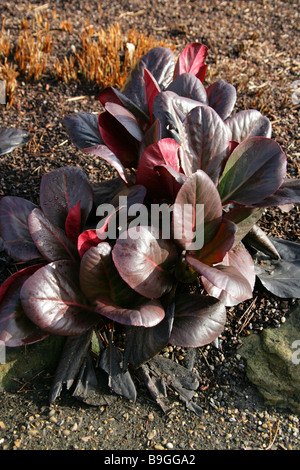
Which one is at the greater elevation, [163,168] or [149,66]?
[149,66]

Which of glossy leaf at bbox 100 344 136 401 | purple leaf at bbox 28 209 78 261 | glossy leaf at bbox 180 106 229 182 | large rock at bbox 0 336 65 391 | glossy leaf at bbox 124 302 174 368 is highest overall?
glossy leaf at bbox 180 106 229 182

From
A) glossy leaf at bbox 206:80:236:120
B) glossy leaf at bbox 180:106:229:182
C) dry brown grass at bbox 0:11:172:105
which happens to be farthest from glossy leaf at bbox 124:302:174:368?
dry brown grass at bbox 0:11:172:105

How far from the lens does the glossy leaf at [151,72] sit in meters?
2.40

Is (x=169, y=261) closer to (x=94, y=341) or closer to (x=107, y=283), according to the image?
(x=107, y=283)

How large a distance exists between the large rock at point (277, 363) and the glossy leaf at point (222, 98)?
40.4 inches

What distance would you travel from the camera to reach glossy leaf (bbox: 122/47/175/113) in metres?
2.40

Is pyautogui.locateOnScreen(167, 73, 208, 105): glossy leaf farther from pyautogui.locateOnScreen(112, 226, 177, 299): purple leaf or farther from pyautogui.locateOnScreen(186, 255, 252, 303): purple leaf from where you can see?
pyautogui.locateOnScreen(186, 255, 252, 303): purple leaf

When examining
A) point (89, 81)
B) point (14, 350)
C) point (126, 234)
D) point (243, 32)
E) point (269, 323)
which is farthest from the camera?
point (243, 32)

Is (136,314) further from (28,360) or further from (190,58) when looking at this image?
(190,58)

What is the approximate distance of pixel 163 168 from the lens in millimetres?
1929

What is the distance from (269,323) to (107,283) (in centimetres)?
81

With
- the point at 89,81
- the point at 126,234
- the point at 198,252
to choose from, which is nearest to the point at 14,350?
the point at 126,234

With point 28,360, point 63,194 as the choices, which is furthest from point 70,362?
point 63,194

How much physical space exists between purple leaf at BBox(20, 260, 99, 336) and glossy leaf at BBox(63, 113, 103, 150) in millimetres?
618
